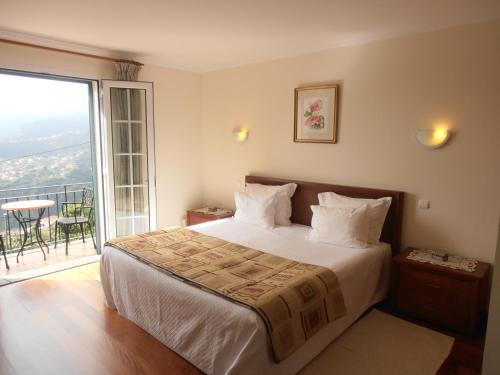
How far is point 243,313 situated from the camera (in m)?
1.89

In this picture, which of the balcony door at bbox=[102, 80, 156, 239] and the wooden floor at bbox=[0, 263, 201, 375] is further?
the balcony door at bbox=[102, 80, 156, 239]

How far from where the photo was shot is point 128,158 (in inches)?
163

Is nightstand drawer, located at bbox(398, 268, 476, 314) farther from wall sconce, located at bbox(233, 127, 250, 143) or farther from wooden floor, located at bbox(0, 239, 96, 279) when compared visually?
wooden floor, located at bbox(0, 239, 96, 279)

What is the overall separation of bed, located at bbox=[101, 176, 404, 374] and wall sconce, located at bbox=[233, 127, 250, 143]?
116 cm

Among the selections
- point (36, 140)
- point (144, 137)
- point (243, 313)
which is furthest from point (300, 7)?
point (36, 140)

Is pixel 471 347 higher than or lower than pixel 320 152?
lower

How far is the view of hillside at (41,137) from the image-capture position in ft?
16.0

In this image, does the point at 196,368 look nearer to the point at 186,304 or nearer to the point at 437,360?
the point at 186,304

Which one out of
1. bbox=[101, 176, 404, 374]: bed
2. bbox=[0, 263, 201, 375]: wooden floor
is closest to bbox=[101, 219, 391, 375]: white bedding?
bbox=[101, 176, 404, 374]: bed

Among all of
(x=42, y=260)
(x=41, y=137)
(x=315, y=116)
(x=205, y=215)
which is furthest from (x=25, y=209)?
(x=315, y=116)

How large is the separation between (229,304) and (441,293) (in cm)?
178

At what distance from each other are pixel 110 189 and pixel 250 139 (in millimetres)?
1825

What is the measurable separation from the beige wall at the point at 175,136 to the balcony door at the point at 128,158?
239mm

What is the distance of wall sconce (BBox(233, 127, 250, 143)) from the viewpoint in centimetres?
438
